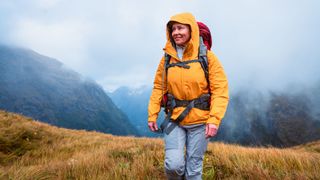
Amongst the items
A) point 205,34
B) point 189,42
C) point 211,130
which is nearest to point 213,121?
point 211,130

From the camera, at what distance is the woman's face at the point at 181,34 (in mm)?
4516

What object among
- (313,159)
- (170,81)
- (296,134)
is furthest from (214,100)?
(296,134)

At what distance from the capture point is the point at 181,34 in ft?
14.8

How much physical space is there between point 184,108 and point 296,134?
207092 mm

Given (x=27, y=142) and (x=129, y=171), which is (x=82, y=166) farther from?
(x=27, y=142)

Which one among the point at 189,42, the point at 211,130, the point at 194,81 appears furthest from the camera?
the point at 189,42

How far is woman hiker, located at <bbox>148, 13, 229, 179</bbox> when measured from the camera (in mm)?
4211

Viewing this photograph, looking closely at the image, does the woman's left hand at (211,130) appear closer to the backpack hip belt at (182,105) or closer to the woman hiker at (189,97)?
the woman hiker at (189,97)

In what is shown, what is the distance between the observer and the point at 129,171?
17.1 ft

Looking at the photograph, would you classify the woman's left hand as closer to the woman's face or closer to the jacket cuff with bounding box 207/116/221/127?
the jacket cuff with bounding box 207/116/221/127

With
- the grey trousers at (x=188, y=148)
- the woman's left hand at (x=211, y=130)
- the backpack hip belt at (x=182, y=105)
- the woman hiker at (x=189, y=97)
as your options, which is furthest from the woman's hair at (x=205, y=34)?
the woman's left hand at (x=211, y=130)

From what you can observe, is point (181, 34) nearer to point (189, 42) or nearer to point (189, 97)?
point (189, 42)

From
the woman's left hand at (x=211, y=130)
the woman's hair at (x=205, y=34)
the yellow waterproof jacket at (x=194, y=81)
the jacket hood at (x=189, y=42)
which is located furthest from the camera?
the woman's hair at (x=205, y=34)

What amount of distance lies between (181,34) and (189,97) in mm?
908
